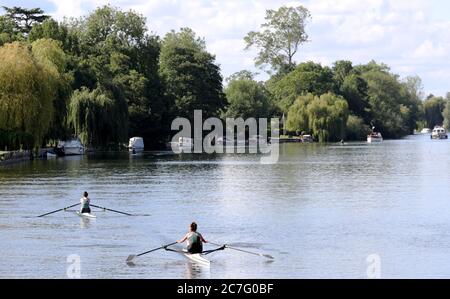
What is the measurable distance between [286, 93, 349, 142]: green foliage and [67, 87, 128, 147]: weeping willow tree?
166 feet

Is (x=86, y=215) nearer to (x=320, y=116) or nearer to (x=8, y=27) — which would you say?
(x=8, y=27)

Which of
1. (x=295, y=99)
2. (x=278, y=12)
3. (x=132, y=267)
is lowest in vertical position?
(x=132, y=267)

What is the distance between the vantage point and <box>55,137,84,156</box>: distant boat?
86625 millimetres

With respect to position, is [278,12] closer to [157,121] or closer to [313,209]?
[157,121]

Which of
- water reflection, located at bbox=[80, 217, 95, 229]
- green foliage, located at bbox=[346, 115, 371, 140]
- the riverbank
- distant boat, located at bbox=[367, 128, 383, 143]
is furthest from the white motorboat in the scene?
water reflection, located at bbox=[80, 217, 95, 229]

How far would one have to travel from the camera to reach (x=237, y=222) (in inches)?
1438

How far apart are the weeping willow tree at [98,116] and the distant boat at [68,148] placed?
3286 millimetres

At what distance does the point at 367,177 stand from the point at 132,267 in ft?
113

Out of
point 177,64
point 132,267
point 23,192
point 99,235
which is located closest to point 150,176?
point 23,192

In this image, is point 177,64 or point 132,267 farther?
point 177,64

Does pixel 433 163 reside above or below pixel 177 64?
below

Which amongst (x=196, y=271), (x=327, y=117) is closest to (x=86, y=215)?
(x=196, y=271)

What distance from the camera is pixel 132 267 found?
27266mm

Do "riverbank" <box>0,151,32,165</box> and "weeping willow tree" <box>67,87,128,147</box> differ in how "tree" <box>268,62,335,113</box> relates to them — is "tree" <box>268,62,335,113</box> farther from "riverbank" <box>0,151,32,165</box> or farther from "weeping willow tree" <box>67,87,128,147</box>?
"riverbank" <box>0,151,32,165</box>
